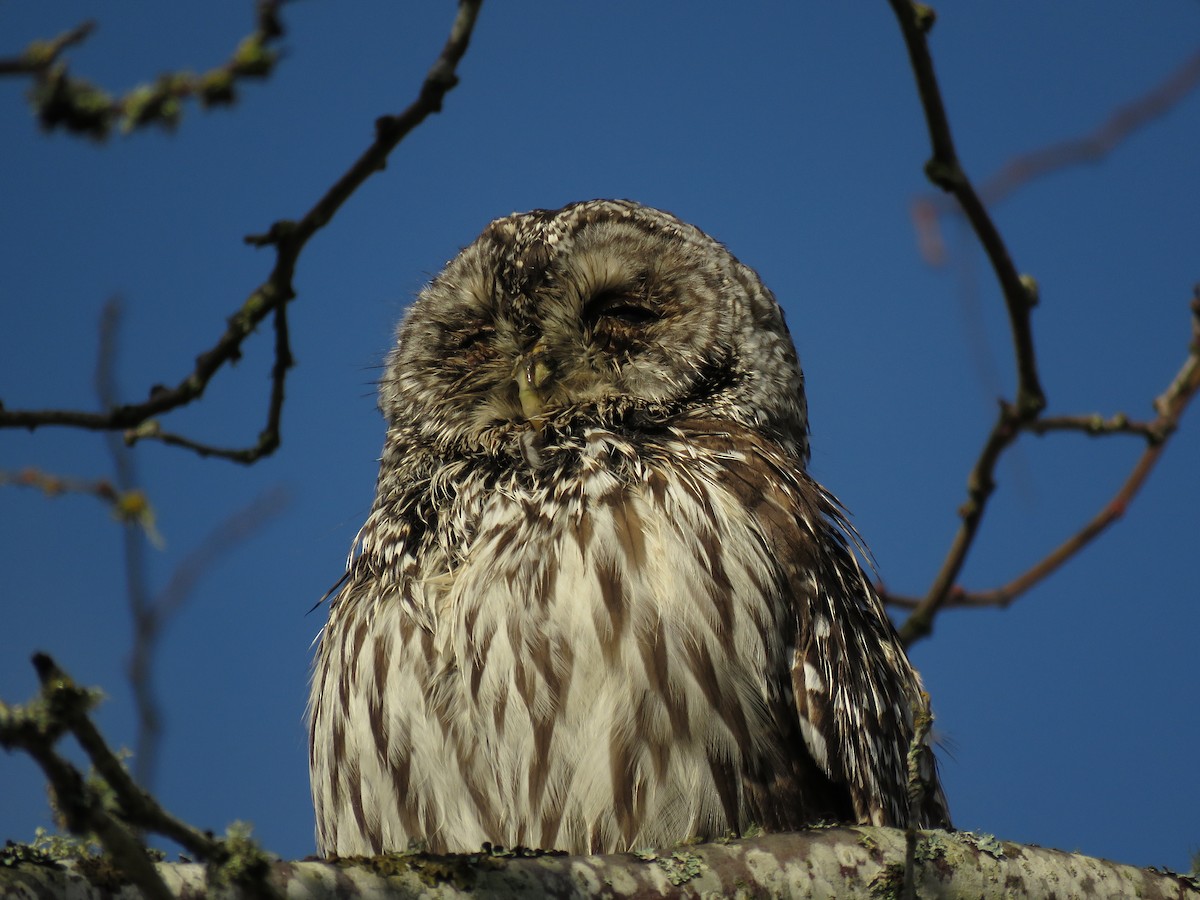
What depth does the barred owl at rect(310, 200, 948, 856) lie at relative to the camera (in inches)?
152

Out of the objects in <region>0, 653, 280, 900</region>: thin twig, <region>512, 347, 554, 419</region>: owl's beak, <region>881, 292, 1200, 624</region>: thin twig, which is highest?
<region>512, 347, 554, 419</region>: owl's beak

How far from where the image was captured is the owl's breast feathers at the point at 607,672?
3.85 metres

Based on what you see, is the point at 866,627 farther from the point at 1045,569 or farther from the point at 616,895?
the point at 616,895

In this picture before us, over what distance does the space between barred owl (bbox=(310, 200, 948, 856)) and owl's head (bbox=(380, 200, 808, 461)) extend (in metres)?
0.01

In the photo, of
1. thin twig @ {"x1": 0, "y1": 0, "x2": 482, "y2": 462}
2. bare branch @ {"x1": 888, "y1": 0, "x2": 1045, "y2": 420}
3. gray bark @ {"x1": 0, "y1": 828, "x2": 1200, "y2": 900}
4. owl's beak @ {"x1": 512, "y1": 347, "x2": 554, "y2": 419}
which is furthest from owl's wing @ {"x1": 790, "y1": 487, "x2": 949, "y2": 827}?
thin twig @ {"x1": 0, "y1": 0, "x2": 482, "y2": 462}

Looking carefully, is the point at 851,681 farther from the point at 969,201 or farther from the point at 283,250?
the point at 283,250

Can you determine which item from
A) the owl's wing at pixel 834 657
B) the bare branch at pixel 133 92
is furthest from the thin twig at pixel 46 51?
the owl's wing at pixel 834 657

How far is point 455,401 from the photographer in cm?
512

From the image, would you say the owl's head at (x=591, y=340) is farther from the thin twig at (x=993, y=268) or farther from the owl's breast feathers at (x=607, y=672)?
the thin twig at (x=993, y=268)

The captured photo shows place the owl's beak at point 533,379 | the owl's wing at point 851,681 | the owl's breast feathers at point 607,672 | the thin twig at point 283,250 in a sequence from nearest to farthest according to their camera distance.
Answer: the thin twig at point 283,250
the owl's breast feathers at point 607,672
the owl's wing at point 851,681
the owl's beak at point 533,379

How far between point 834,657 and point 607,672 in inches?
33.1

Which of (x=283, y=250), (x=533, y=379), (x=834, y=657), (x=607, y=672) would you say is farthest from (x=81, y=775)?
(x=533, y=379)

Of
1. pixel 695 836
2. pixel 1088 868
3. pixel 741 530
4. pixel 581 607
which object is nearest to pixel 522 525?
pixel 581 607

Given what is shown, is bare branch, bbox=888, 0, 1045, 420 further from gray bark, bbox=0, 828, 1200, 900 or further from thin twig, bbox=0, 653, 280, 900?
thin twig, bbox=0, 653, 280, 900
